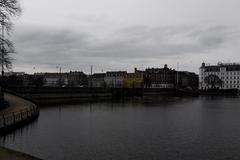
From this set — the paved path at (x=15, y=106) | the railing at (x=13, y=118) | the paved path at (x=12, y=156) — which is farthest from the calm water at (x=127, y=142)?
the paved path at (x=15, y=106)

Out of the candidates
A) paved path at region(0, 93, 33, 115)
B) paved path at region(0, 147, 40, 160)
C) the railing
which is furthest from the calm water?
paved path at region(0, 93, 33, 115)

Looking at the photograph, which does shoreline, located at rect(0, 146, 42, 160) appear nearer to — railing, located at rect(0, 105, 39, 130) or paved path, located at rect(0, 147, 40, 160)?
paved path, located at rect(0, 147, 40, 160)

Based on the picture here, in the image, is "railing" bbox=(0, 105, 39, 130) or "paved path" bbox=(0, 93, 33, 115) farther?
"paved path" bbox=(0, 93, 33, 115)

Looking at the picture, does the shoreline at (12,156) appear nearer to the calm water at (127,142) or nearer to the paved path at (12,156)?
the paved path at (12,156)

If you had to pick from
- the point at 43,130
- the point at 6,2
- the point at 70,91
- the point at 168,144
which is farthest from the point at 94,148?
the point at 70,91

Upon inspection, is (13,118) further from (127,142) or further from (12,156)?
(12,156)

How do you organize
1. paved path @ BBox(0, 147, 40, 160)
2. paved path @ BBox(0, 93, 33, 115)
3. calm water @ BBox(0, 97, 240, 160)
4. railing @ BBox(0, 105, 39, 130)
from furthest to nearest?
1. paved path @ BBox(0, 93, 33, 115)
2. railing @ BBox(0, 105, 39, 130)
3. calm water @ BBox(0, 97, 240, 160)
4. paved path @ BBox(0, 147, 40, 160)

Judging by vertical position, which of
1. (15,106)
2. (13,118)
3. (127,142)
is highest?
(15,106)

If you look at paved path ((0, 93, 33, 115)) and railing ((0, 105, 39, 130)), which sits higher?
paved path ((0, 93, 33, 115))

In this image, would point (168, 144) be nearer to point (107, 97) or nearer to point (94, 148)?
point (94, 148)

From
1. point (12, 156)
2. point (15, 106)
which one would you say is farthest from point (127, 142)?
point (15, 106)

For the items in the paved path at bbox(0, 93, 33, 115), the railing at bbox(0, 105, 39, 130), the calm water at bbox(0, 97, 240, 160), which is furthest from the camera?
the paved path at bbox(0, 93, 33, 115)

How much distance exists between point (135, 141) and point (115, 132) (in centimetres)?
675

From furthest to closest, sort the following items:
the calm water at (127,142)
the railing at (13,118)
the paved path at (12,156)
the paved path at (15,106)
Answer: the paved path at (15,106)
the railing at (13,118)
the calm water at (127,142)
the paved path at (12,156)
